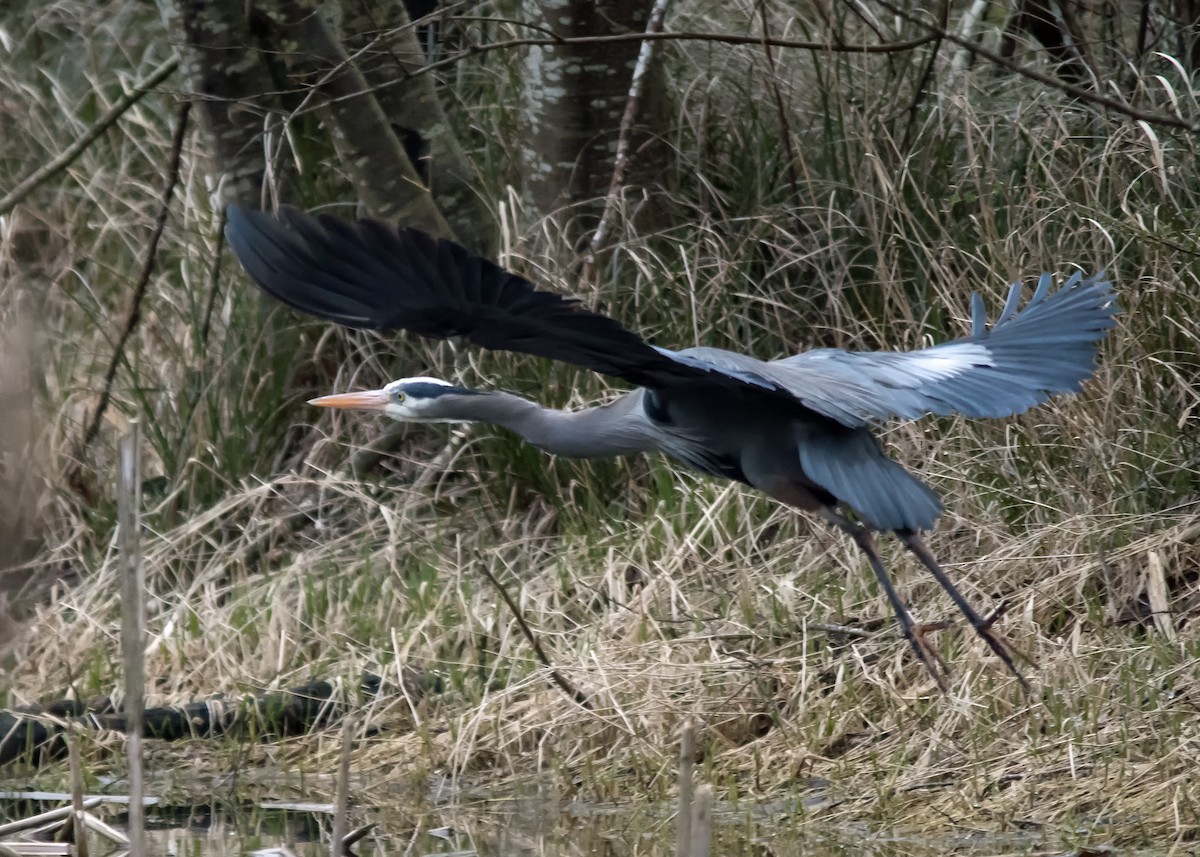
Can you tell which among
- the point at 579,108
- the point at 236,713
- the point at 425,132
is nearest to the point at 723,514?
the point at 236,713

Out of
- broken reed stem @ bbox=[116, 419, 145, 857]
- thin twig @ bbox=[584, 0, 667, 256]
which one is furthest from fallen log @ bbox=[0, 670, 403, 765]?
broken reed stem @ bbox=[116, 419, 145, 857]

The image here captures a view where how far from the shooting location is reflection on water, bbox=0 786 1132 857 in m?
3.78

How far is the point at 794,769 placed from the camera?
4.32m

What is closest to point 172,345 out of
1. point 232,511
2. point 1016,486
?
point 232,511

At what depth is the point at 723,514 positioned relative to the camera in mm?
5473

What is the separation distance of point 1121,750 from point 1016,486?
1.49 meters

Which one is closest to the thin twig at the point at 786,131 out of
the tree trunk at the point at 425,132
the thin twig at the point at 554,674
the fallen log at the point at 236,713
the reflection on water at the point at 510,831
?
the tree trunk at the point at 425,132

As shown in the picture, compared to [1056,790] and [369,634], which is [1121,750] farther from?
[369,634]

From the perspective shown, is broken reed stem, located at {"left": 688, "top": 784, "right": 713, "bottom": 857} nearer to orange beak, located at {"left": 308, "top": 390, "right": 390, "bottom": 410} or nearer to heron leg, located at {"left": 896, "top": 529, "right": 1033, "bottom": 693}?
heron leg, located at {"left": 896, "top": 529, "right": 1033, "bottom": 693}

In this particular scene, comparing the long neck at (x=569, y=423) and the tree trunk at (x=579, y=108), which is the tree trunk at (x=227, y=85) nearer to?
the tree trunk at (x=579, y=108)

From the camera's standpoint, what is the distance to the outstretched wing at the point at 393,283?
338cm

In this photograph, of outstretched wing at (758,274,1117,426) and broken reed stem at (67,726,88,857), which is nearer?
broken reed stem at (67,726,88,857)

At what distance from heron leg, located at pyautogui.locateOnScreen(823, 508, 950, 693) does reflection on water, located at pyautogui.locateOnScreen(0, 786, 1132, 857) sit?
494mm

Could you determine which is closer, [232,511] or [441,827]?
[441,827]
